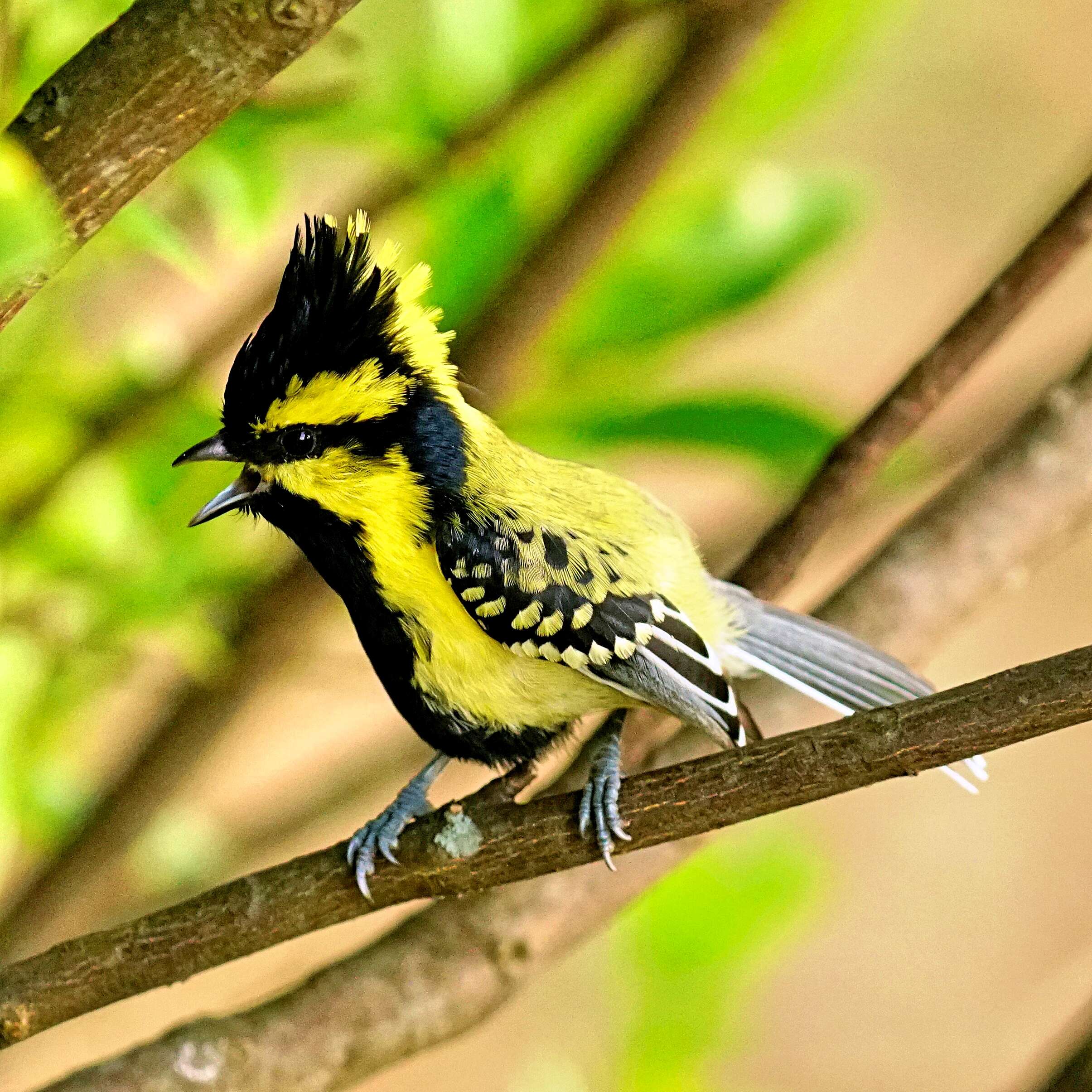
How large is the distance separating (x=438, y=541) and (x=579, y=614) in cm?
16

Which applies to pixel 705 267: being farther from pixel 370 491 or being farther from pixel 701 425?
pixel 370 491

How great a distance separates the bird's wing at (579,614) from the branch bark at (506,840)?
16cm

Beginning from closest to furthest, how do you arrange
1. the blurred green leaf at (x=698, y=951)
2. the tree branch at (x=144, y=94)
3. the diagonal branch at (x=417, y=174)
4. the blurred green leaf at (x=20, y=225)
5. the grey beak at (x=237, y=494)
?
1. the blurred green leaf at (x=20, y=225)
2. the tree branch at (x=144, y=94)
3. the grey beak at (x=237, y=494)
4. the diagonal branch at (x=417, y=174)
5. the blurred green leaf at (x=698, y=951)

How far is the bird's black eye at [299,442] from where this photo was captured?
1.35m

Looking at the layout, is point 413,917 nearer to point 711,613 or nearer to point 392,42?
point 711,613

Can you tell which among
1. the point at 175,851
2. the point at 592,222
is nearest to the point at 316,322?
the point at 592,222

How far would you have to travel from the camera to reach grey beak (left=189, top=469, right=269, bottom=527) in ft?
4.41

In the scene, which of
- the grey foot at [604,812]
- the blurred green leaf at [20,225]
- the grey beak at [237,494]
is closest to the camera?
the blurred green leaf at [20,225]

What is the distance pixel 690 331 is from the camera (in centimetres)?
157

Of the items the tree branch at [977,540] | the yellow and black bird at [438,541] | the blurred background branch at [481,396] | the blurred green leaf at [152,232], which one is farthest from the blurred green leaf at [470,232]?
the tree branch at [977,540]

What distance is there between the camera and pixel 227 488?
4.54ft

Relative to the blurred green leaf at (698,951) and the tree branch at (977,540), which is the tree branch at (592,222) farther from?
the blurred green leaf at (698,951)

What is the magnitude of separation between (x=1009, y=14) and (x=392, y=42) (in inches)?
108

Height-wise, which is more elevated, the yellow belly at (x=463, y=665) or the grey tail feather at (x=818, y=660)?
the grey tail feather at (x=818, y=660)
